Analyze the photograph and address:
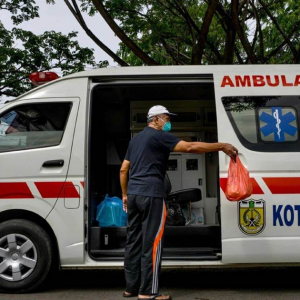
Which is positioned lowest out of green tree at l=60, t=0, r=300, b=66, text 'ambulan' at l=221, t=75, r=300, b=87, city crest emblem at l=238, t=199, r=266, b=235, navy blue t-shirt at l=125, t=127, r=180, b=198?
city crest emblem at l=238, t=199, r=266, b=235

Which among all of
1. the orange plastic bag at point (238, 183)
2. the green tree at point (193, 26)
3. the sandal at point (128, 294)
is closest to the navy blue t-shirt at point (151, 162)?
the orange plastic bag at point (238, 183)

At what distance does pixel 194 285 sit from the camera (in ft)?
20.7

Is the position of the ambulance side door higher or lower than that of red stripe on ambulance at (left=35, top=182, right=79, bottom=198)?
higher

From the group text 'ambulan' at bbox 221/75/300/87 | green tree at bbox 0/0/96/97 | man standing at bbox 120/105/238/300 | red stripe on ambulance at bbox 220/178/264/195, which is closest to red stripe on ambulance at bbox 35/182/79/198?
man standing at bbox 120/105/238/300

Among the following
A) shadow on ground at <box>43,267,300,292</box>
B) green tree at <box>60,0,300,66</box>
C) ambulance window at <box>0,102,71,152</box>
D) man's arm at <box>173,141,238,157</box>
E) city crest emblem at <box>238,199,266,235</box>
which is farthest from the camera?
green tree at <box>60,0,300,66</box>

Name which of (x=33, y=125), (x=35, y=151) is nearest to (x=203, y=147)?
(x=35, y=151)

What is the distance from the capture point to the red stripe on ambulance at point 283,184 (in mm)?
5711

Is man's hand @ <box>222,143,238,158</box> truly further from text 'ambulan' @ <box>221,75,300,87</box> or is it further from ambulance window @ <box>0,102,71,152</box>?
ambulance window @ <box>0,102,71,152</box>

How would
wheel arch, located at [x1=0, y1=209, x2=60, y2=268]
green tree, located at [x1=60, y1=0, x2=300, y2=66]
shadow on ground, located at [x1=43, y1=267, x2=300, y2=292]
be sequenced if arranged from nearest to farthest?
wheel arch, located at [x1=0, y1=209, x2=60, y2=268] → shadow on ground, located at [x1=43, y1=267, x2=300, y2=292] → green tree, located at [x1=60, y1=0, x2=300, y2=66]

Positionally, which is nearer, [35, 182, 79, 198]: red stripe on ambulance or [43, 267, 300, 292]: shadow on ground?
[35, 182, 79, 198]: red stripe on ambulance

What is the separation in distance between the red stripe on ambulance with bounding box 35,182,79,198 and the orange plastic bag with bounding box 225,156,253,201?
152 cm

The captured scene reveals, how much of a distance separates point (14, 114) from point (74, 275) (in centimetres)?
216

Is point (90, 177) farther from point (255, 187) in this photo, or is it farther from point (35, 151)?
point (255, 187)

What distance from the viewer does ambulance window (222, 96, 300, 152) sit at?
5.86 meters
